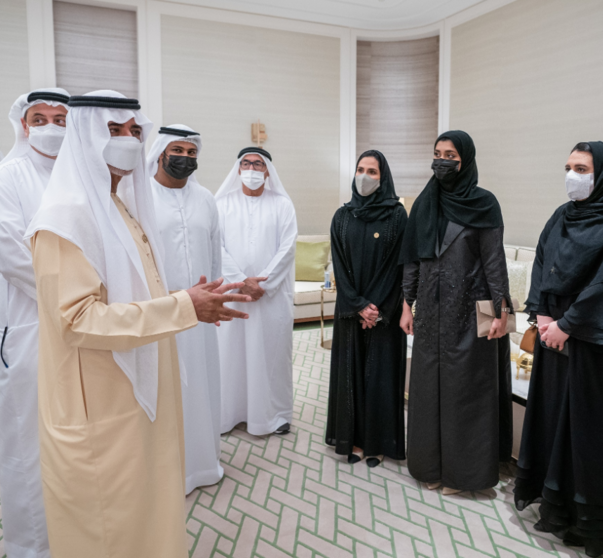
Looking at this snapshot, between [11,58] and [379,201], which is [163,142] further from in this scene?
[11,58]

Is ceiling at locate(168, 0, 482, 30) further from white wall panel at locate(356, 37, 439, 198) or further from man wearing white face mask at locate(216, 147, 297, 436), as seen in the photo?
man wearing white face mask at locate(216, 147, 297, 436)

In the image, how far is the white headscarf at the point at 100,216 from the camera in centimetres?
134

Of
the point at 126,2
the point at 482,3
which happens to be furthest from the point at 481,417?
the point at 126,2

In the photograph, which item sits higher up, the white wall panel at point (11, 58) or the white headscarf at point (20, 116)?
the white wall panel at point (11, 58)

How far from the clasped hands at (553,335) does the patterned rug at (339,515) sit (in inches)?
34.5

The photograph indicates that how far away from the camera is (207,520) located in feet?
7.84

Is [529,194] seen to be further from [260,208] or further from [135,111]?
[135,111]

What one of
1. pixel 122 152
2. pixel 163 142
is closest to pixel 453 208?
pixel 163 142

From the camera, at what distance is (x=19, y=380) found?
1928 millimetres

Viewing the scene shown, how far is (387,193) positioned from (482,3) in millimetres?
4258

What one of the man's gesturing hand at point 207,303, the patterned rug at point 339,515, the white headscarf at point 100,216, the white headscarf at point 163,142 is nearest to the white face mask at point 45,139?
the white headscarf at point 163,142

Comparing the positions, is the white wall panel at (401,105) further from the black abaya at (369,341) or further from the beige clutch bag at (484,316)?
the beige clutch bag at (484,316)

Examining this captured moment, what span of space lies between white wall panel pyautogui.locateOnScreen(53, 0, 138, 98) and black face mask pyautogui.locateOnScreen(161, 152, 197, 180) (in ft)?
12.7

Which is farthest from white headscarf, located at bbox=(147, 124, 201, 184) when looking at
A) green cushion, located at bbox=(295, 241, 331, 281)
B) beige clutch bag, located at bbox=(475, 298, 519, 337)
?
green cushion, located at bbox=(295, 241, 331, 281)
